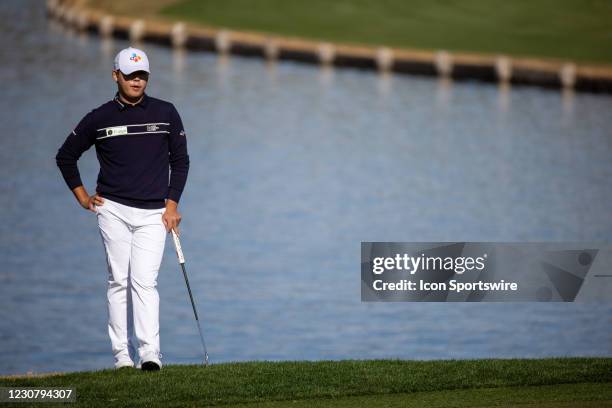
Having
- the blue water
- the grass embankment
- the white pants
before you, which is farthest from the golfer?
the blue water

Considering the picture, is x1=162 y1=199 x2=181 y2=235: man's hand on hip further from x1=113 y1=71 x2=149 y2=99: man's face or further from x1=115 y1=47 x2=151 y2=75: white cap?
x1=115 y1=47 x2=151 y2=75: white cap

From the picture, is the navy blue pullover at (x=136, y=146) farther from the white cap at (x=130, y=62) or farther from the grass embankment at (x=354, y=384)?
the grass embankment at (x=354, y=384)

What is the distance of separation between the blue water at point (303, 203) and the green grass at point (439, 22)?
580cm

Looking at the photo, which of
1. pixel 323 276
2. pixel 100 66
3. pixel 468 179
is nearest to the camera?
pixel 323 276

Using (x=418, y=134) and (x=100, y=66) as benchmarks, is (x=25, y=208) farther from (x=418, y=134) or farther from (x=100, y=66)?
(x=100, y=66)

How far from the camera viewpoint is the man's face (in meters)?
9.97

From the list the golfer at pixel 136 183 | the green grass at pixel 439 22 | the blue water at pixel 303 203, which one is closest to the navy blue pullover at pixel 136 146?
the golfer at pixel 136 183

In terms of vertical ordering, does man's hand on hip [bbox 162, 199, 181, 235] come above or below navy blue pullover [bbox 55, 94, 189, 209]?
below

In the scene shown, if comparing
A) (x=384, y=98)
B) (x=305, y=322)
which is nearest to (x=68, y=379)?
(x=305, y=322)

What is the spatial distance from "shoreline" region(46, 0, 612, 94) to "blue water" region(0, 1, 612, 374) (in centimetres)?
98

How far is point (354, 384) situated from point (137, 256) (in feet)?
5.83

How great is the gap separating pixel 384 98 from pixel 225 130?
854 cm

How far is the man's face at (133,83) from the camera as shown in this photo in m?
9.97

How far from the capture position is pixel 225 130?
38.6m
